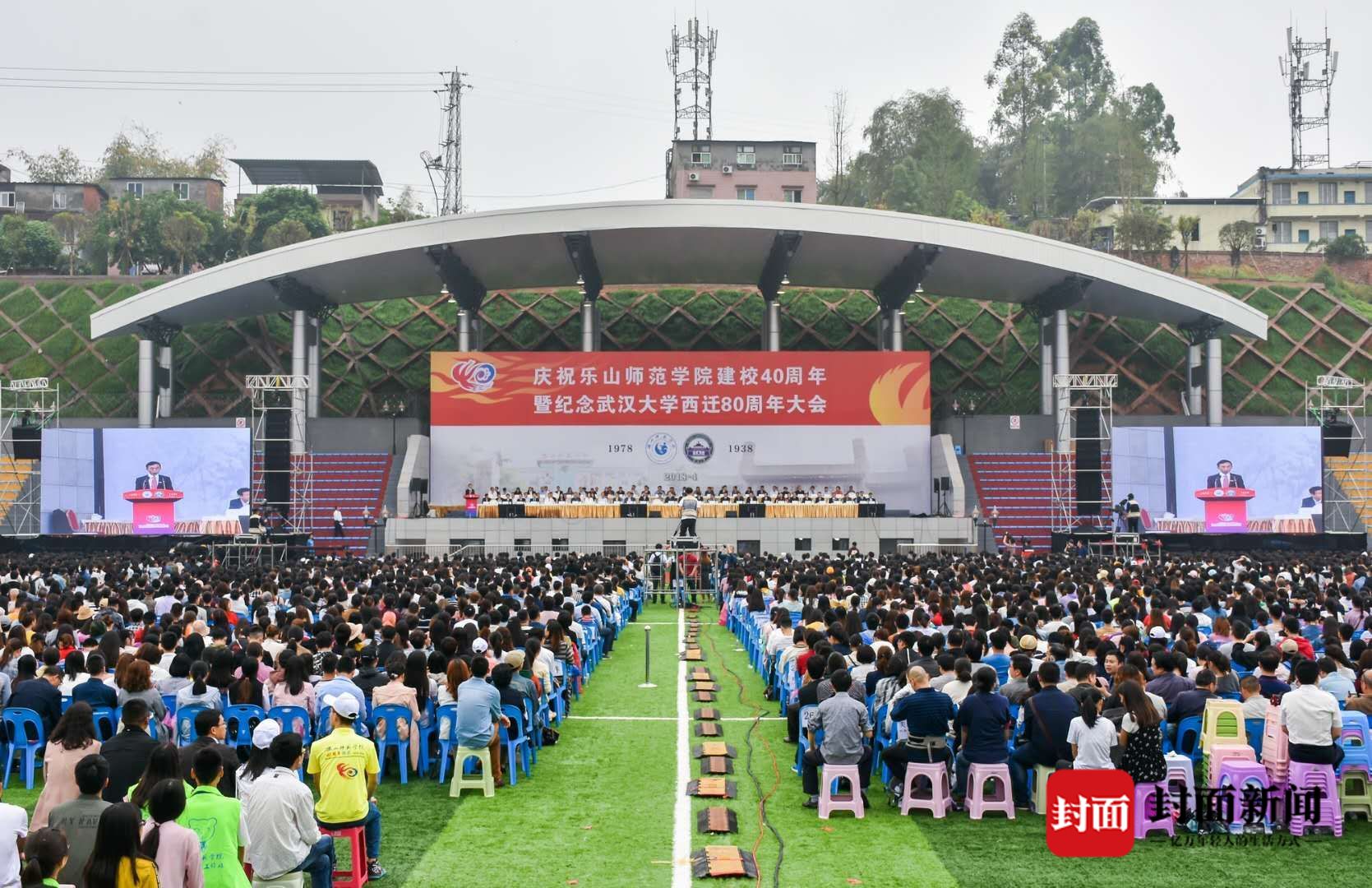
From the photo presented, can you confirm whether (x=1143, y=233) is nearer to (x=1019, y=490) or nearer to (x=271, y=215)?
(x=1019, y=490)

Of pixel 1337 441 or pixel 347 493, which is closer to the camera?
pixel 1337 441

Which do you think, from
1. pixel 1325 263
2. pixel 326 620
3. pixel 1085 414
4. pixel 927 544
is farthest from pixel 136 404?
pixel 1325 263

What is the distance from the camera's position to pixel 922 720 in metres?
8.18

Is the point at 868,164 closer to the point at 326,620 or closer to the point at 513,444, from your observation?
the point at 513,444

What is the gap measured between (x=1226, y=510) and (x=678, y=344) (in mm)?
17889

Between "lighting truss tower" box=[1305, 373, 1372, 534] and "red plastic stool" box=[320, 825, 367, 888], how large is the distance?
30062 millimetres

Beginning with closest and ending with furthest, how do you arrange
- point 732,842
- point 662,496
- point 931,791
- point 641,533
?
point 732,842 → point 931,791 → point 641,533 → point 662,496

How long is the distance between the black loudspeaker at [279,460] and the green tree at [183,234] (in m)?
21.7

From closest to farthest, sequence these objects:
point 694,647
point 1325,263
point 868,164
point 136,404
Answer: point 694,647, point 136,404, point 1325,263, point 868,164

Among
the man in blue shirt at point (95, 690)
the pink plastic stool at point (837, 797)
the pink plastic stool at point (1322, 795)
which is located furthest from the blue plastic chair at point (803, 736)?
the man in blue shirt at point (95, 690)

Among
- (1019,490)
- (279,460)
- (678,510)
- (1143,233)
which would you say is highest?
(1143,233)

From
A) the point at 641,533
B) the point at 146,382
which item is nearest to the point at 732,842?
the point at 641,533

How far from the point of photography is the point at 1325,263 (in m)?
51.2

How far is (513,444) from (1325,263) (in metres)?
37.4
